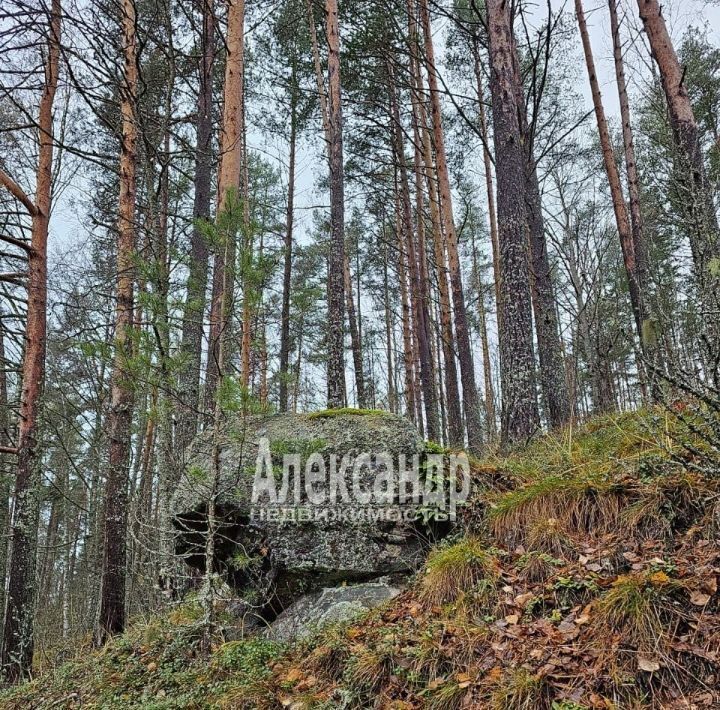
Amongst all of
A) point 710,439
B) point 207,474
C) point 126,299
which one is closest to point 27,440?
point 126,299

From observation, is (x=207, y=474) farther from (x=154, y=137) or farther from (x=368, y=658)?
(x=154, y=137)

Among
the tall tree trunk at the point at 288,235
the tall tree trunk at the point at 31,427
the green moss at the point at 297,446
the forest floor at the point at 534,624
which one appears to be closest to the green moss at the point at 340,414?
the green moss at the point at 297,446

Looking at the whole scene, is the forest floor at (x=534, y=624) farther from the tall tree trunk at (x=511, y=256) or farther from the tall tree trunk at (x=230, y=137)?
the tall tree trunk at (x=230, y=137)

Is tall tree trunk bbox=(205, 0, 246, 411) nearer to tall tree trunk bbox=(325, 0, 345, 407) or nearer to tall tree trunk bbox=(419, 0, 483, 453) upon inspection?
tall tree trunk bbox=(325, 0, 345, 407)

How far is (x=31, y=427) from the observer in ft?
19.2

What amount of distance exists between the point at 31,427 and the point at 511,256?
5.84 metres

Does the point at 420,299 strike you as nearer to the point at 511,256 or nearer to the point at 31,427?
the point at 511,256

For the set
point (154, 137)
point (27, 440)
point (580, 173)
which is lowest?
point (27, 440)

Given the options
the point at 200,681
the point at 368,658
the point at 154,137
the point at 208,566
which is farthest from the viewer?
the point at 154,137

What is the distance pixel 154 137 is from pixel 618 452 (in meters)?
8.78

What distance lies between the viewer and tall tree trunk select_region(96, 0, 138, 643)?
5.36 metres

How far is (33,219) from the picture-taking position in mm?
6262

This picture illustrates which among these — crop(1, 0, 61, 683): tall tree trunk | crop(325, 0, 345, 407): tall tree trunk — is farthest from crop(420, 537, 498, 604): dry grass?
crop(1, 0, 61, 683): tall tree trunk

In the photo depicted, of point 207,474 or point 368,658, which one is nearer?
point 368,658
